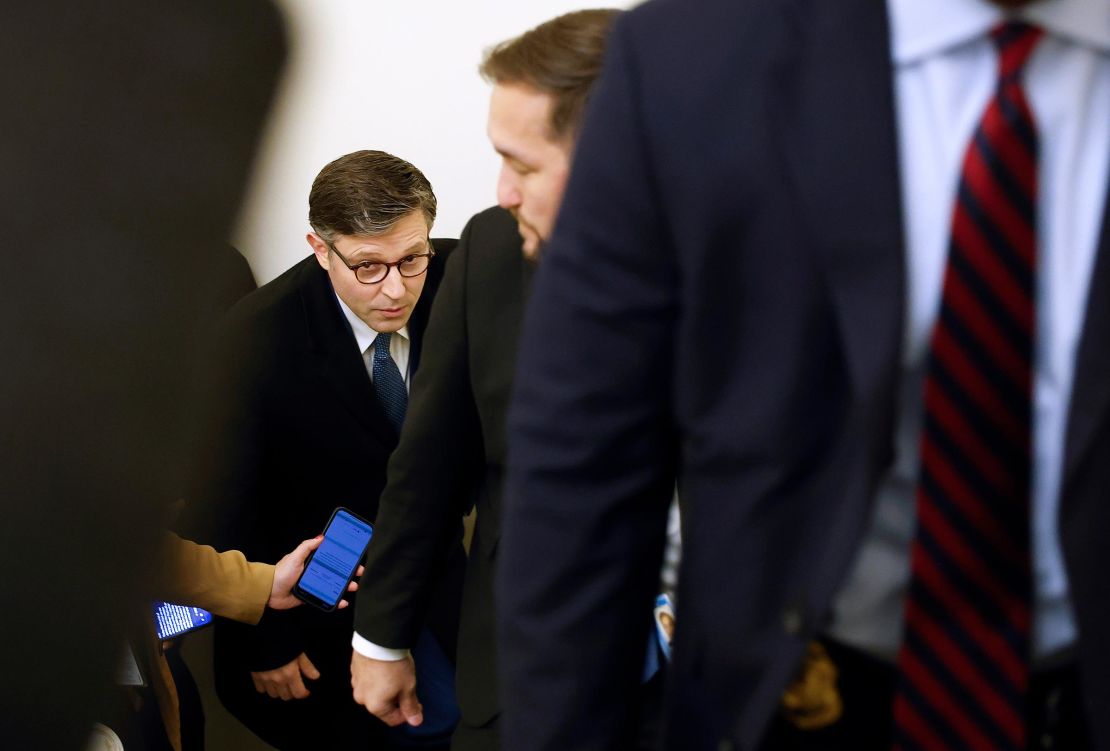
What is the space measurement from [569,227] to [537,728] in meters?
0.37

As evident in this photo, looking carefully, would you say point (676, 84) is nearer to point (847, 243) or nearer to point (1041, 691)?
point (847, 243)

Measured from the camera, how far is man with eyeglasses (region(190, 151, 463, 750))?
6.66 ft

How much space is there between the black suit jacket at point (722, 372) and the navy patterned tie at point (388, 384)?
1.27m

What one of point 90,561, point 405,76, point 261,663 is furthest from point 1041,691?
point 405,76

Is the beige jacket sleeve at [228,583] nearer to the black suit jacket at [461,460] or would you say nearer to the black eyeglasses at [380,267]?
the black suit jacket at [461,460]

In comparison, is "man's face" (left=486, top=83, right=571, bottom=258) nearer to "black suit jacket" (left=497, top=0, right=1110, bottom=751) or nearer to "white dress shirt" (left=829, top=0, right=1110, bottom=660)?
"black suit jacket" (left=497, top=0, right=1110, bottom=751)

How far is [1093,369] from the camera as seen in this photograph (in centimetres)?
67

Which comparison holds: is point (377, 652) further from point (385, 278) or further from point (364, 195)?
point (364, 195)

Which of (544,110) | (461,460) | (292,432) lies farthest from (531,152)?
(292,432)

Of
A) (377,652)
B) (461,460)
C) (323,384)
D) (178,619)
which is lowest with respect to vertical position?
(178,619)

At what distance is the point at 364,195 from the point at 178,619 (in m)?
0.77

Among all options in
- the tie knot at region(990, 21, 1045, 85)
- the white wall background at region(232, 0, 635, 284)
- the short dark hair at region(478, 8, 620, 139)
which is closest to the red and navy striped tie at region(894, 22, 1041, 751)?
the tie knot at region(990, 21, 1045, 85)

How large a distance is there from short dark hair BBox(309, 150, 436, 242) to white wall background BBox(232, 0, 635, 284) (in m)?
0.16

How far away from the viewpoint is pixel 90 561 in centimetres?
16
